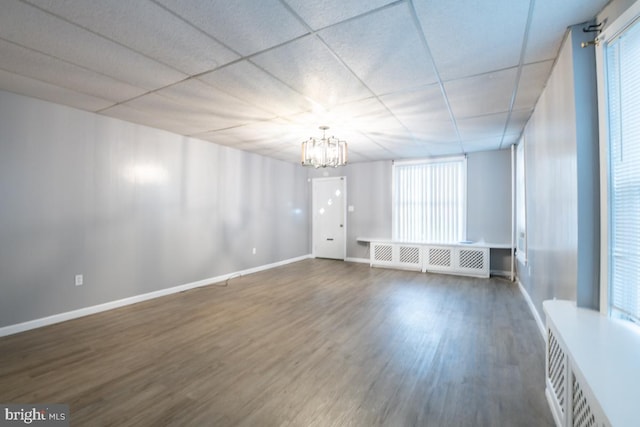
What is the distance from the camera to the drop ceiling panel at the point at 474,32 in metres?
1.61

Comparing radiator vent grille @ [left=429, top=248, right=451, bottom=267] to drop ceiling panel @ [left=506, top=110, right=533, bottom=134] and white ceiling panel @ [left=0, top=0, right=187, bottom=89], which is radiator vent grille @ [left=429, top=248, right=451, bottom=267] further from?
white ceiling panel @ [left=0, top=0, right=187, bottom=89]

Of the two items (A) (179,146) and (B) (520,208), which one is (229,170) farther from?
(B) (520,208)

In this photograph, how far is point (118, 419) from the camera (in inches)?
63.8

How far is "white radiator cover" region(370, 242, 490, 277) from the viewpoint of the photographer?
518 cm

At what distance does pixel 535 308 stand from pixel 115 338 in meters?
4.62

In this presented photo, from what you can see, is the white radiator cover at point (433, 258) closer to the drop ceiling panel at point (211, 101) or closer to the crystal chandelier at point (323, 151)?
the crystal chandelier at point (323, 151)

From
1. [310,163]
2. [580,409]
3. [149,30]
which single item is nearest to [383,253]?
[310,163]

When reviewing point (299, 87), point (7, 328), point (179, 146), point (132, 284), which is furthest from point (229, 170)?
point (7, 328)

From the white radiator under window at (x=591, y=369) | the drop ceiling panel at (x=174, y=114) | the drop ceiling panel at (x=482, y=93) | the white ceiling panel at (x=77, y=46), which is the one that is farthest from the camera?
the drop ceiling panel at (x=174, y=114)

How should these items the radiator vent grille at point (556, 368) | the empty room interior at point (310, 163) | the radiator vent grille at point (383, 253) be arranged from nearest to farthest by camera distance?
1. the radiator vent grille at point (556, 368)
2. the empty room interior at point (310, 163)
3. the radiator vent grille at point (383, 253)

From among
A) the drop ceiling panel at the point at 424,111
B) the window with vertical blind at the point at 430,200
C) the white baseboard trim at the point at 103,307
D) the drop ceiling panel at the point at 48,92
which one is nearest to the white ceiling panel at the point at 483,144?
the window with vertical blind at the point at 430,200

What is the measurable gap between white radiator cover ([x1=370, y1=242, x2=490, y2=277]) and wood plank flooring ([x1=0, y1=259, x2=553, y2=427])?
1.37 m

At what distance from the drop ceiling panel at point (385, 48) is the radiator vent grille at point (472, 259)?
3879 mm

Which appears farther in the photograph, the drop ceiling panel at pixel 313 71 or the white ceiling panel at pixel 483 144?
the white ceiling panel at pixel 483 144
